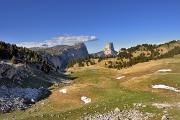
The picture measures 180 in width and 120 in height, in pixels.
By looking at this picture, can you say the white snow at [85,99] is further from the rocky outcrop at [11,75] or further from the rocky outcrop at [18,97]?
the rocky outcrop at [11,75]

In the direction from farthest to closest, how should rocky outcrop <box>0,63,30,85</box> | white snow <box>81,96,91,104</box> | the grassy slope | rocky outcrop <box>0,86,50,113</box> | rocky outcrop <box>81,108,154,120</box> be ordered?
rocky outcrop <box>0,63,30,85</box> < white snow <box>81,96,91,104</box> < rocky outcrop <box>0,86,50,113</box> < the grassy slope < rocky outcrop <box>81,108,154,120</box>

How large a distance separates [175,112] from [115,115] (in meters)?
8.51

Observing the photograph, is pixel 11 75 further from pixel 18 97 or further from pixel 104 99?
pixel 104 99

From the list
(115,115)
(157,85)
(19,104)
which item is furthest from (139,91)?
(19,104)

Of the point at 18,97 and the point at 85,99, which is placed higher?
the point at 18,97

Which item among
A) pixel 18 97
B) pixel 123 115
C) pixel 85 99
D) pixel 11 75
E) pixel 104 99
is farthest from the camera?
pixel 11 75

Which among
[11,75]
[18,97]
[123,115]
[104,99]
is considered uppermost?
[11,75]

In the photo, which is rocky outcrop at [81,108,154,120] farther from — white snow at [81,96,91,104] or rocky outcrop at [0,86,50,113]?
rocky outcrop at [0,86,50,113]

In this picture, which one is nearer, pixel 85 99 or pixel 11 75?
pixel 85 99

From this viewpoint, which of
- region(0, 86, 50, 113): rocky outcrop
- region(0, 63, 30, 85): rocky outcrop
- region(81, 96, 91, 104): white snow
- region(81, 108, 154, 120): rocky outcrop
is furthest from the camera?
region(0, 63, 30, 85): rocky outcrop

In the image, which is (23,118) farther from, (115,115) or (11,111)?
(115,115)

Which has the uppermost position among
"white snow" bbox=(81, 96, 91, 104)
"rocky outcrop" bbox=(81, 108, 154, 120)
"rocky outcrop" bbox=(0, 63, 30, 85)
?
"rocky outcrop" bbox=(0, 63, 30, 85)

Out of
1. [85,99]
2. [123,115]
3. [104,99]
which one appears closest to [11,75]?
[85,99]

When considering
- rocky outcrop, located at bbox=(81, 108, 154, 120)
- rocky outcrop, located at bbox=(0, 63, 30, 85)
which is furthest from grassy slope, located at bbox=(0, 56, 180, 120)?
rocky outcrop, located at bbox=(0, 63, 30, 85)
